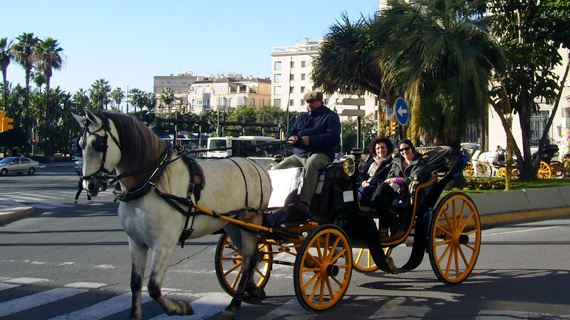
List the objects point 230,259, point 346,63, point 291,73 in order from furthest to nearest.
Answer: point 291,73
point 346,63
point 230,259

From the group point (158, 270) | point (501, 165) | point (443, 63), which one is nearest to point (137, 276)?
point (158, 270)

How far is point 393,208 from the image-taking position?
7.66 meters

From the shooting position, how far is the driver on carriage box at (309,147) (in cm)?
667

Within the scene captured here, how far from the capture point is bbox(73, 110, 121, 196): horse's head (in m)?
5.21

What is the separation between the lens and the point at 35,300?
272 inches

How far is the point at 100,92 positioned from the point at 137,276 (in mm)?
95845

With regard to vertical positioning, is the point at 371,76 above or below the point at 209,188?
above

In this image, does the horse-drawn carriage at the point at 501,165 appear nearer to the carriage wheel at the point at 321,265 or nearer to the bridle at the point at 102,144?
the carriage wheel at the point at 321,265

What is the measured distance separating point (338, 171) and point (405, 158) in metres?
2.02

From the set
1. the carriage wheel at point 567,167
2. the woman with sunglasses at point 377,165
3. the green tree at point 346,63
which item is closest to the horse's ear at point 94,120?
the woman with sunglasses at point 377,165

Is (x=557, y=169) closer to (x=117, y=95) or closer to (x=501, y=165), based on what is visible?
(x=501, y=165)

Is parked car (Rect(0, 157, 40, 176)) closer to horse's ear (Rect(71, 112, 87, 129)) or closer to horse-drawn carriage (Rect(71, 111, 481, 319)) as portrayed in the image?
horse-drawn carriage (Rect(71, 111, 481, 319))

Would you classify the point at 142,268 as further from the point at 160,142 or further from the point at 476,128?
the point at 476,128

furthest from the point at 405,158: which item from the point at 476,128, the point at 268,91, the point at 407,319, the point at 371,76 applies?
the point at 268,91
